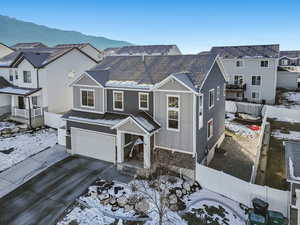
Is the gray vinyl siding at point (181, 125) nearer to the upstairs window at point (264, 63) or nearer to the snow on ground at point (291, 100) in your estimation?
the snow on ground at point (291, 100)

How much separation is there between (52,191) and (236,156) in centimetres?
1388

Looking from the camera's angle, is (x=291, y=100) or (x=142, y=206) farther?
(x=291, y=100)

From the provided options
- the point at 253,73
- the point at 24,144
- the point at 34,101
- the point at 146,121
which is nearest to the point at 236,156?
the point at 146,121

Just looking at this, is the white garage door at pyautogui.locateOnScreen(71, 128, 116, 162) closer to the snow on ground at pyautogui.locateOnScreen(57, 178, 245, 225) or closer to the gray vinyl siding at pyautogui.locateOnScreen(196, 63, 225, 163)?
the snow on ground at pyautogui.locateOnScreen(57, 178, 245, 225)

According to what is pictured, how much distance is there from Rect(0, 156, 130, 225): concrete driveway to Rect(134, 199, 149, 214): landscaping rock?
2.55 meters

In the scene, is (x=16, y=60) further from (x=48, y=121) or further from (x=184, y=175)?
(x=184, y=175)

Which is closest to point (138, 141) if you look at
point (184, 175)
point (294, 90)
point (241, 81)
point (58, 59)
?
point (184, 175)

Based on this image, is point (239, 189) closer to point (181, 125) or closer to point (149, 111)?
point (181, 125)

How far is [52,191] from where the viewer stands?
1403 centimetres

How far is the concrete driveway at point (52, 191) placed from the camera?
12047mm

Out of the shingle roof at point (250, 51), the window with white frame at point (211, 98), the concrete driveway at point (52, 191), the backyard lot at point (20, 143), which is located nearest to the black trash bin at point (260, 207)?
the concrete driveway at point (52, 191)

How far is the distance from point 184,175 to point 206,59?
8315mm

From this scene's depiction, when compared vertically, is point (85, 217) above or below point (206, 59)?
below

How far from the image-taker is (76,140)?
1889 centimetres
